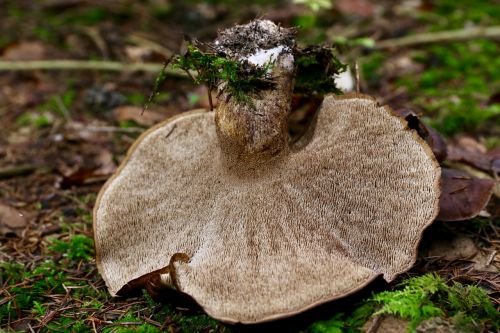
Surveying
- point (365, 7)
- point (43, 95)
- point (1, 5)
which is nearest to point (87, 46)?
point (43, 95)

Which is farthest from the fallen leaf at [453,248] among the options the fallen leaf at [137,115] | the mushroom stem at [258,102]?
the fallen leaf at [137,115]

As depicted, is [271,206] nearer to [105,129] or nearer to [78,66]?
Answer: [105,129]

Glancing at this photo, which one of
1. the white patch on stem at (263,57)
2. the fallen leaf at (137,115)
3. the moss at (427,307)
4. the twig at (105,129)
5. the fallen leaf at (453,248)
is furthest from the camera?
the fallen leaf at (137,115)

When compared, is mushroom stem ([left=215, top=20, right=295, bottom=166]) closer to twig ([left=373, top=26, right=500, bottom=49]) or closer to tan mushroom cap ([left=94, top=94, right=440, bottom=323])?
tan mushroom cap ([left=94, top=94, right=440, bottom=323])

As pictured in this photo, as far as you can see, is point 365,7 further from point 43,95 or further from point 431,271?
point 431,271

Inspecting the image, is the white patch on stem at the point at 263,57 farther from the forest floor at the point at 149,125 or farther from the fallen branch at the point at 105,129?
the fallen branch at the point at 105,129

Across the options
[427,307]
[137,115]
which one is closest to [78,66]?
[137,115]
